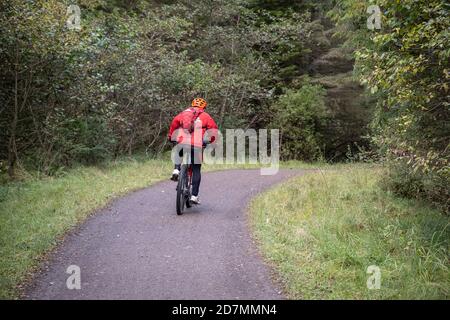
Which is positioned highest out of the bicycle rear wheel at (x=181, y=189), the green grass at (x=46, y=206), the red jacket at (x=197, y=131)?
the red jacket at (x=197, y=131)

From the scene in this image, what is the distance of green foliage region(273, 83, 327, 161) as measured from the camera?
71.7ft

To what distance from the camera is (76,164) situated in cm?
1437

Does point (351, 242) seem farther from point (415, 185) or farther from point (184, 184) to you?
point (415, 185)

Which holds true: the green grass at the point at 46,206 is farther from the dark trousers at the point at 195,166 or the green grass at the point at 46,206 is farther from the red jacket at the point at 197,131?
the red jacket at the point at 197,131

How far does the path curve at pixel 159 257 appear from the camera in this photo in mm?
5473

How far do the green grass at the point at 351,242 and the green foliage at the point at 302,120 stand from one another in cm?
1037

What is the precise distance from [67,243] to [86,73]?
7.72 m

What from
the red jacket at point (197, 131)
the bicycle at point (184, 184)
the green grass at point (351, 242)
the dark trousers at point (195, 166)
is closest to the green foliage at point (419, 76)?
the green grass at point (351, 242)

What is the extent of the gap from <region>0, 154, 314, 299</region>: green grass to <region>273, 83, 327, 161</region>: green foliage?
8.04 metres

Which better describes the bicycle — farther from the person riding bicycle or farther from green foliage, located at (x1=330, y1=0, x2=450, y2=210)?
green foliage, located at (x1=330, y1=0, x2=450, y2=210)

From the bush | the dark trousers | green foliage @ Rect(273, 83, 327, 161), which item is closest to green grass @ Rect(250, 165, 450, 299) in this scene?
the bush

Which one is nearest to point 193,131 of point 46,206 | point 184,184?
point 184,184
